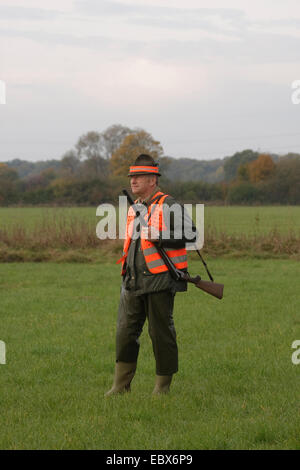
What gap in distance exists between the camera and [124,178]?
101 feet

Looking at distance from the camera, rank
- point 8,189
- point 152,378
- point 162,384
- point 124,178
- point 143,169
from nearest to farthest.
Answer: point 143,169
point 162,384
point 152,378
point 124,178
point 8,189

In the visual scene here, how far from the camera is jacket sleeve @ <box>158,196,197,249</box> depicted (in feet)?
20.7

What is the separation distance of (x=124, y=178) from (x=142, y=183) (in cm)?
2450

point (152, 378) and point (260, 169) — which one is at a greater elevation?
point (260, 169)

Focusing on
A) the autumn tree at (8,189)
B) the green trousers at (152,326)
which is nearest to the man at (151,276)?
the green trousers at (152,326)

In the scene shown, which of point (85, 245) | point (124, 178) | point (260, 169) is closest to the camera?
point (85, 245)

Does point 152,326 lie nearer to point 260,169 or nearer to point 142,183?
point 142,183

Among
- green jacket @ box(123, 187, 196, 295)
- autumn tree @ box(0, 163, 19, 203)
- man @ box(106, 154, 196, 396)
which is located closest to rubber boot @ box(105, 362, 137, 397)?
man @ box(106, 154, 196, 396)

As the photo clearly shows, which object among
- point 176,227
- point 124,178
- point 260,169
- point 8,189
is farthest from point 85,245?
point 260,169

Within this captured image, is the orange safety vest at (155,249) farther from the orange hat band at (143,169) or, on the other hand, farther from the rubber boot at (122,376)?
the rubber boot at (122,376)

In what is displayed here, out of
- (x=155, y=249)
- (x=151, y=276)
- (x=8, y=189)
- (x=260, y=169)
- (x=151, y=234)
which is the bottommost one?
(x=151, y=276)

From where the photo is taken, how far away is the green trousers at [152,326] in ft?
21.0
